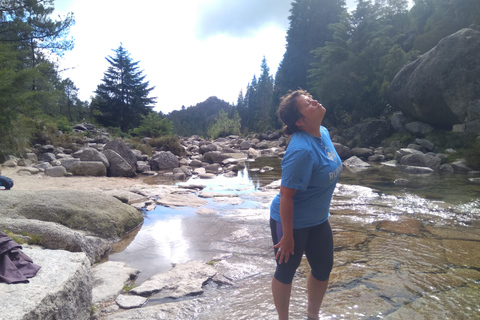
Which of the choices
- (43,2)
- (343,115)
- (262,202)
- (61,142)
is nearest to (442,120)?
(343,115)

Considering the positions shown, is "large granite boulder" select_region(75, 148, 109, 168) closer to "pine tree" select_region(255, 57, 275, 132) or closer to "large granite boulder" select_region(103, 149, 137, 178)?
"large granite boulder" select_region(103, 149, 137, 178)

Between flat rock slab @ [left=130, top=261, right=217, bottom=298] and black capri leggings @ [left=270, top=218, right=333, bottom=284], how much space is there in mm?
1258

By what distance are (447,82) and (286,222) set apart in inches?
700

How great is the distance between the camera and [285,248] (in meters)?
2.18

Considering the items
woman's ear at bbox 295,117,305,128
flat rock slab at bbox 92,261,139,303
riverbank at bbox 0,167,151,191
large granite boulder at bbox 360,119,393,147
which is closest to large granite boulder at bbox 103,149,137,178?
riverbank at bbox 0,167,151,191

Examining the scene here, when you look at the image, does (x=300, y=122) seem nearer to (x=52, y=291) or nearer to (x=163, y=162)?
(x=52, y=291)

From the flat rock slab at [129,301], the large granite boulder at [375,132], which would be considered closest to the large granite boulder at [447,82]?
the large granite boulder at [375,132]

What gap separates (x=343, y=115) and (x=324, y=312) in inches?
1083

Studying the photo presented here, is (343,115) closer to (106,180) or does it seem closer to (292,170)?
(106,180)

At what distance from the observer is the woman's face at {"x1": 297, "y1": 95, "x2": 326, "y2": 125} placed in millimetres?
2365

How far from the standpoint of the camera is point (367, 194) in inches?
316

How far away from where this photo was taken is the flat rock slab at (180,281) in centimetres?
316

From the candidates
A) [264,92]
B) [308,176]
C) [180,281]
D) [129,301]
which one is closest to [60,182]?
[180,281]

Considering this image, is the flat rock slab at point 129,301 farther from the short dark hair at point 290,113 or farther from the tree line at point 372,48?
the tree line at point 372,48
